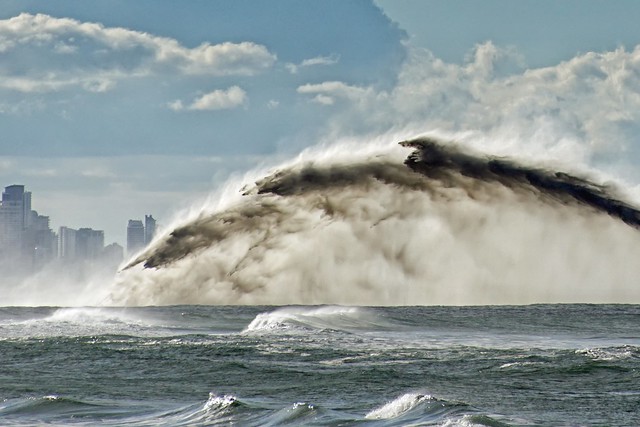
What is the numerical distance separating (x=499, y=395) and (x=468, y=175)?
39.2 metres

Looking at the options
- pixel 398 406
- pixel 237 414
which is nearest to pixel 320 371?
pixel 398 406

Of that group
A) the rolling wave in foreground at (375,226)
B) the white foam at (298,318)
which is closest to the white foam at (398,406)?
the white foam at (298,318)

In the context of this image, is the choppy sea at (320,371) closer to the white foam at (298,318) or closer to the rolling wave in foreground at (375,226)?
the white foam at (298,318)

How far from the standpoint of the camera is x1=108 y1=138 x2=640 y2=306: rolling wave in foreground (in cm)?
6638

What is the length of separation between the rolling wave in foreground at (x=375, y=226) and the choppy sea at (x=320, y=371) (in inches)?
414

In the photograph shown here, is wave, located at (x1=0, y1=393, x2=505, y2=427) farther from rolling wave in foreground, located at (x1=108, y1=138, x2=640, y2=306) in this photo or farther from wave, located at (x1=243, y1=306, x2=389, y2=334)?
rolling wave in foreground, located at (x1=108, y1=138, x2=640, y2=306)

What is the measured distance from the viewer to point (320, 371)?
33844 mm

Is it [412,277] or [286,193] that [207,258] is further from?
[412,277]

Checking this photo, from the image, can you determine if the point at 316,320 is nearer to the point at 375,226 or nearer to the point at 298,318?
the point at 298,318

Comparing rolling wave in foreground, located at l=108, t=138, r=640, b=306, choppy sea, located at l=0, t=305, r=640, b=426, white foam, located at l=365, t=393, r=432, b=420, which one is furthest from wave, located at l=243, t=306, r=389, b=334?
white foam, located at l=365, t=393, r=432, b=420

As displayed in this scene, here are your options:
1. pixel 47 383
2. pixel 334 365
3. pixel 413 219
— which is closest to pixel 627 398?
pixel 334 365

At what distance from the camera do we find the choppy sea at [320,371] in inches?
1011

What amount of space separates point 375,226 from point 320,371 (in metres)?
32.9

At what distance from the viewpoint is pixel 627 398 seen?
91.1 feet
